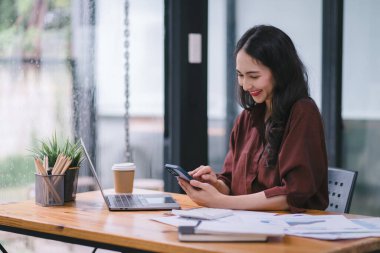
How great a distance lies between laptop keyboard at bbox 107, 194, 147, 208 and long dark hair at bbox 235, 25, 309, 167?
18.7 inches

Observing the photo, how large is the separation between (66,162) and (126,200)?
0.25 m

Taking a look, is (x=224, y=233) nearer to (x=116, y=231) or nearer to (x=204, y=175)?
Answer: (x=116, y=231)

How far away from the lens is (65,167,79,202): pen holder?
2.48m

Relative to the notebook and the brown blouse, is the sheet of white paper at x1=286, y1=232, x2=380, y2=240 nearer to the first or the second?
the notebook

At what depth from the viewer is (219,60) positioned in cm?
394

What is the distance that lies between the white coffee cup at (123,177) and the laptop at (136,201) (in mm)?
45

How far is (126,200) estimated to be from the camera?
2.47 meters

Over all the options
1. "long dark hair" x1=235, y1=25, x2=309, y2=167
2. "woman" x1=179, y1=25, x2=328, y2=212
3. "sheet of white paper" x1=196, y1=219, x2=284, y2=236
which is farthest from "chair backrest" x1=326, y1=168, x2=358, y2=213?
"sheet of white paper" x1=196, y1=219, x2=284, y2=236

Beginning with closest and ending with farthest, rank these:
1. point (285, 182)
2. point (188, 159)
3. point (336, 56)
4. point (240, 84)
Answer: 1. point (285, 182)
2. point (240, 84)
3. point (188, 159)
4. point (336, 56)

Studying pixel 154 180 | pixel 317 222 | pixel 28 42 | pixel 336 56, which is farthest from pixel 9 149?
pixel 336 56

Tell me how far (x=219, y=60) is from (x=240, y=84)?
1.36 metres

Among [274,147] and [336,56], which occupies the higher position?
[336,56]

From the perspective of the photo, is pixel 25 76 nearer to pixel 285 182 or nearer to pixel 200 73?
pixel 200 73

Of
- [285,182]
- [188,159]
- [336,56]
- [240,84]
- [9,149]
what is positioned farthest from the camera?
[336,56]
